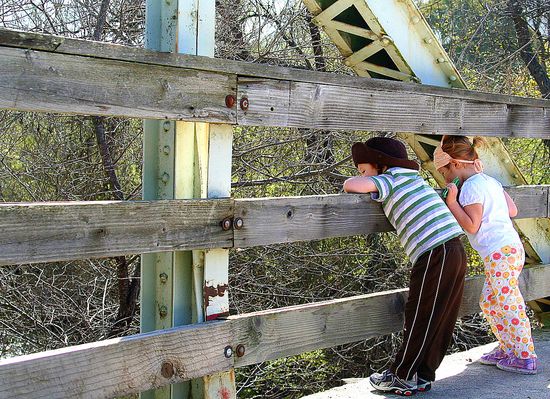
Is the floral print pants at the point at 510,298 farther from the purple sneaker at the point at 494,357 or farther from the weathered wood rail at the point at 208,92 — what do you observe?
the weathered wood rail at the point at 208,92

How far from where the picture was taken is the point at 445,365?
4.79 metres

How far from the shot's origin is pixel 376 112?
4.11 m

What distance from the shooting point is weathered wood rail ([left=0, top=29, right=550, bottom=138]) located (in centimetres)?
271

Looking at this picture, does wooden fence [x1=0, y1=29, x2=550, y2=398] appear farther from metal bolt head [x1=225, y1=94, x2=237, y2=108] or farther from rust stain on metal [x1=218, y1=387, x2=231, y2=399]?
rust stain on metal [x1=218, y1=387, x2=231, y2=399]

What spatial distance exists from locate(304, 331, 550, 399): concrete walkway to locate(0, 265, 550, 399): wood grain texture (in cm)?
31

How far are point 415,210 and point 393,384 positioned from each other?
0.91m

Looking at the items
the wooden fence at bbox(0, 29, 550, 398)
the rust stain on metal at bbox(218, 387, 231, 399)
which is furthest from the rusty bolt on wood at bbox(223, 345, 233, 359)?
the rust stain on metal at bbox(218, 387, 231, 399)

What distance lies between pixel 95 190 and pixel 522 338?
13.9 ft

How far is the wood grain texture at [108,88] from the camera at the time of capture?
2672 millimetres

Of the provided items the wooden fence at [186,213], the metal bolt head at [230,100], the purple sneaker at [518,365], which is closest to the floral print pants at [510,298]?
the purple sneaker at [518,365]

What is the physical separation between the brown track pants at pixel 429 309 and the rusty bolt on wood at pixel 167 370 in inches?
56.5

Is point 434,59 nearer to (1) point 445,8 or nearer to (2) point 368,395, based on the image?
(2) point 368,395

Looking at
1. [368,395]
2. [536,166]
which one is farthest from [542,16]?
[368,395]


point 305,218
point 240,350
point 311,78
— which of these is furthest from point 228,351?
point 311,78
